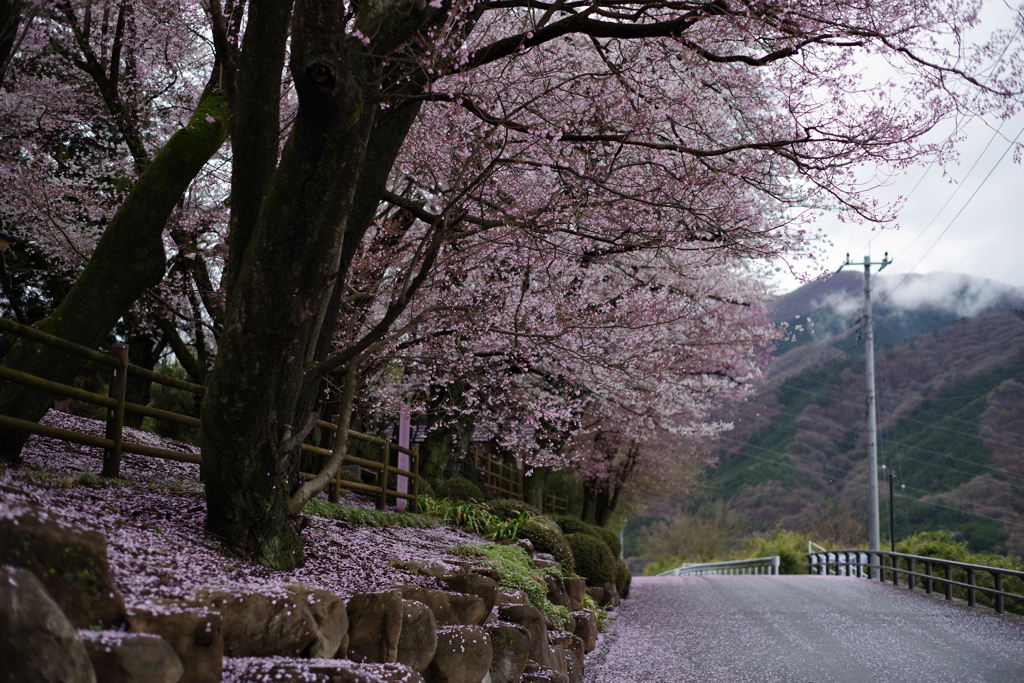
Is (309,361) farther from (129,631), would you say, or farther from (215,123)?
(129,631)

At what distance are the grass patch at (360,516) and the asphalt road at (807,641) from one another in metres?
2.76

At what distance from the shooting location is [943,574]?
15695 millimetres

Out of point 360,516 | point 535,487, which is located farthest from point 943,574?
point 360,516

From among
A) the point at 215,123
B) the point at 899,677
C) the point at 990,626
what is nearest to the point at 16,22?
the point at 215,123

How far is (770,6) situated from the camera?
5.45 meters

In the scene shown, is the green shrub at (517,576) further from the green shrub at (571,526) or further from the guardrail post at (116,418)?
the green shrub at (571,526)

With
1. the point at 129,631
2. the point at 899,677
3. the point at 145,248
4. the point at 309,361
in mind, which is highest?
the point at 145,248

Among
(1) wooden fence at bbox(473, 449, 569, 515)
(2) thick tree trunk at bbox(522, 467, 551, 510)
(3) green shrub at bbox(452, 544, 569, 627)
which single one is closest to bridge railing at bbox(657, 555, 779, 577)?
(1) wooden fence at bbox(473, 449, 569, 515)

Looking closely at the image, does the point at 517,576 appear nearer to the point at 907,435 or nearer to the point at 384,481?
the point at 384,481

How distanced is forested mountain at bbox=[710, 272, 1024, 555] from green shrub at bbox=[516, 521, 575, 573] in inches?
564

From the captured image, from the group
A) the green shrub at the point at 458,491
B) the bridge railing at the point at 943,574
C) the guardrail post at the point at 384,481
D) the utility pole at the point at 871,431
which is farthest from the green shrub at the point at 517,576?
the utility pole at the point at 871,431

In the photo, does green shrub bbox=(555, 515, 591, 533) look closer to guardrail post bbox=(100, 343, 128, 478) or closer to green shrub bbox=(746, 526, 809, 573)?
guardrail post bbox=(100, 343, 128, 478)

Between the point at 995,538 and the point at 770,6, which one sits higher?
the point at 770,6

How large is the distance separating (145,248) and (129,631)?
157 inches
